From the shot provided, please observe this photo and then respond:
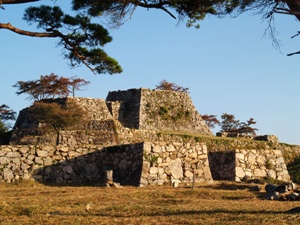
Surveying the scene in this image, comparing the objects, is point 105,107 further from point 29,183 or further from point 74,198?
point 74,198

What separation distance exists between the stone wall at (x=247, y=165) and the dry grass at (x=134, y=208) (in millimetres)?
5217

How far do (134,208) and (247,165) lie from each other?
1115cm

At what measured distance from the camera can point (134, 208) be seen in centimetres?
1023

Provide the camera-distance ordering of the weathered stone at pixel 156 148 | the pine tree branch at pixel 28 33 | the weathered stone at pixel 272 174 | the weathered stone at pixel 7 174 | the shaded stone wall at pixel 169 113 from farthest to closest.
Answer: the shaded stone wall at pixel 169 113 → the weathered stone at pixel 272 174 → the weathered stone at pixel 156 148 → the weathered stone at pixel 7 174 → the pine tree branch at pixel 28 33

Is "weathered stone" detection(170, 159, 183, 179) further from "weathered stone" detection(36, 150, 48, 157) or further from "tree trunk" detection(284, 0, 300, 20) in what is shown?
"tree trunk" detection(284, 0, 300, 20)

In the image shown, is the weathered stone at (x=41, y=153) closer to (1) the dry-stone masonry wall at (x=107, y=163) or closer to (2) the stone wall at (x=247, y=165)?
(1) the dry-stone masonry wall at (x=107, y=163)

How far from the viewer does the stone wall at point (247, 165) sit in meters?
→ 20.2

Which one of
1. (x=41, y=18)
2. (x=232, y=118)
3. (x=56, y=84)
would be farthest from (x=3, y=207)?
(x=232, y=118)

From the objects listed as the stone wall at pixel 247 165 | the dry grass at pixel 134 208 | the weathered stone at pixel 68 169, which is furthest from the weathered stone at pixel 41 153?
the stone wall at pixel 247 165

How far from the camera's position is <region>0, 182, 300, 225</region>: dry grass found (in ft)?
Answer: 28.1

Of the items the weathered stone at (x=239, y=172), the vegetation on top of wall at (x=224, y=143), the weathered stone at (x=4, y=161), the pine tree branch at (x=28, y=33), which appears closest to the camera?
the pine tree branch at (x=28, y=33)

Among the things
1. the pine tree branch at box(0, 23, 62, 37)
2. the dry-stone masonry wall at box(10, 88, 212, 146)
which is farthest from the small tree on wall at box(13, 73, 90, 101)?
the pine tree branch at box(0, 23, 62, 37)

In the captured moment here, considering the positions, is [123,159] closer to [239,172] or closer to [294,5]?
[239,172]

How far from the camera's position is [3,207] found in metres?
10.3
